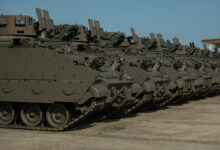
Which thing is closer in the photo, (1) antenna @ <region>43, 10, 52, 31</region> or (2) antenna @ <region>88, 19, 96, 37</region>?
(1) antenna @ <region>43, 10, 52, 31</region>

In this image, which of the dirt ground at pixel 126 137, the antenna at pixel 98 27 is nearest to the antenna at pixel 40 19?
the antenna at pixel 98 27

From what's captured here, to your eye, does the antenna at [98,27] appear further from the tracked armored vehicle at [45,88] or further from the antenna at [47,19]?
the tracked armored vehicle at [45,88]

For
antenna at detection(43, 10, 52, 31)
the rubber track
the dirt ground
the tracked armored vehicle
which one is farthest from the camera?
antenna at detection(43, 10, 52, 31)

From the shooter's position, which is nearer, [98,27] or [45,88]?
[45,88]

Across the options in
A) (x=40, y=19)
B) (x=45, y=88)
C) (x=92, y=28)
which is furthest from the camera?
(x=92, y=28)

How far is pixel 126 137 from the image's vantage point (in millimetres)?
12188

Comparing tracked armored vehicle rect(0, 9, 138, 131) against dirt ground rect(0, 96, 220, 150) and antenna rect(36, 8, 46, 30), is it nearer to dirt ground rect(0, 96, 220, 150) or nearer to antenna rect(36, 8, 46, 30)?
dirt ground rect(0, 96, 220, 150)

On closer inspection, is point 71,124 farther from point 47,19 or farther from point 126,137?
point 47,19

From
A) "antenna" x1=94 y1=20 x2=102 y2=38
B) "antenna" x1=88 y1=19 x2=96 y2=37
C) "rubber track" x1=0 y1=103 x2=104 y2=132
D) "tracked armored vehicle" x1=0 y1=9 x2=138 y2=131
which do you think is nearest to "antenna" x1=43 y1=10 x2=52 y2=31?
"antenna" x1=88 y1=19 x2=96 y2=37

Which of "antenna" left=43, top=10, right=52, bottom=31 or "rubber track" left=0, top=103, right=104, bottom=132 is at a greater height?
"antenna" left=43, top=10, right=52, bottom=31

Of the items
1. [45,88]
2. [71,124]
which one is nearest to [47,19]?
[45,88]

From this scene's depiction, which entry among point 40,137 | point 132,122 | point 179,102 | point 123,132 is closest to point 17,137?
point 40,137

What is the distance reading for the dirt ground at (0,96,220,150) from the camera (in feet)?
35.0

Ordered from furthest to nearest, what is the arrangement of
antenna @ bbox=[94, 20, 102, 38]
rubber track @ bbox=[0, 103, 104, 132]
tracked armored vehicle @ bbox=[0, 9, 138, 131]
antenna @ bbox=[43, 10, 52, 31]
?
antenna @ bbox=[94, 20, 102, 38] → antenna @ bbox=[43, 10, 52, 31] → tracked armored vehicle @ bbox=[0, 9, 138, 131] → rubber track @ bbox=[0, 103, 104, 132]
